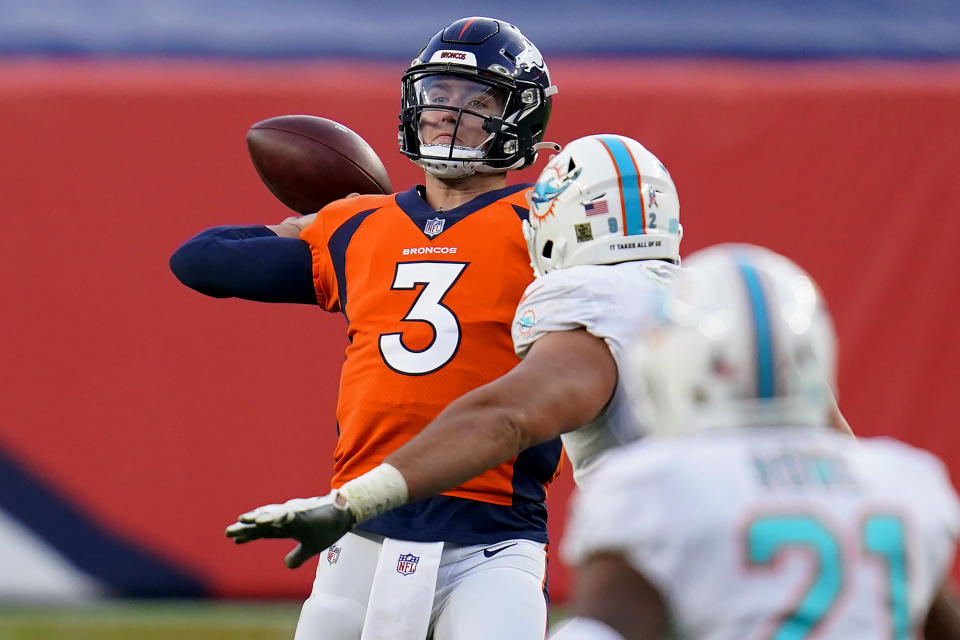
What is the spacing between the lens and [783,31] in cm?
556

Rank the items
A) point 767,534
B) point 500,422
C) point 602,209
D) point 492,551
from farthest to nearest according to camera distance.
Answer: point 492,551, point 602,209, point 500,422, point 767,534

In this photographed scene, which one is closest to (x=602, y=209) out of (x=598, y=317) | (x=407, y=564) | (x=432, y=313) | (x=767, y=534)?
(x=598, y=317)

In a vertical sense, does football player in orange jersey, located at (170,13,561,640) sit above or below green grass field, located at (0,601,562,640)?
above

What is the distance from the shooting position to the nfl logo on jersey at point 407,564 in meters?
2.22

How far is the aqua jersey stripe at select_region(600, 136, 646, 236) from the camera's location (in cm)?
212

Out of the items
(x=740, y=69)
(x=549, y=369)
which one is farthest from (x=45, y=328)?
(x=549, y=369)

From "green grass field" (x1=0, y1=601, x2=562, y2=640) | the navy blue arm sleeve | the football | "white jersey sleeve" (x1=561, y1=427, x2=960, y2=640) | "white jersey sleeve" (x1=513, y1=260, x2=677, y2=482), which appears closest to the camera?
"white jersey sleeve" (x1=561, y1=427, x2=960, y2=640)

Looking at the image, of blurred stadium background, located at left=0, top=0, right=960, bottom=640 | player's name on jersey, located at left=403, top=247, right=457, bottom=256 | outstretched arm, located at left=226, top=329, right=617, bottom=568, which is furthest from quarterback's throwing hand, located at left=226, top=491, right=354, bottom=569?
blurred stadium background, located at left=0, top=0, right=960, bottom=640

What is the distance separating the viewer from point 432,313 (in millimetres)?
2332

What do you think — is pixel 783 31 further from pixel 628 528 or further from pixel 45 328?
pixel 628 528

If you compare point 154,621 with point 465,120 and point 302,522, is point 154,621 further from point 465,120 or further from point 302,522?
point 302,522

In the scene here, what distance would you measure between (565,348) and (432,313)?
0.50 m

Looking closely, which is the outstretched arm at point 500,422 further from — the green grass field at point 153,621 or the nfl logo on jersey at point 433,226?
the green grass field at point 153,621

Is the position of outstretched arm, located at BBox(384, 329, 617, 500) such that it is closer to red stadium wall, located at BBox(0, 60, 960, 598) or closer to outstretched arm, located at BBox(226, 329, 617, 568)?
outstretched arm, located at BBox(226, 329, 617, 568)
